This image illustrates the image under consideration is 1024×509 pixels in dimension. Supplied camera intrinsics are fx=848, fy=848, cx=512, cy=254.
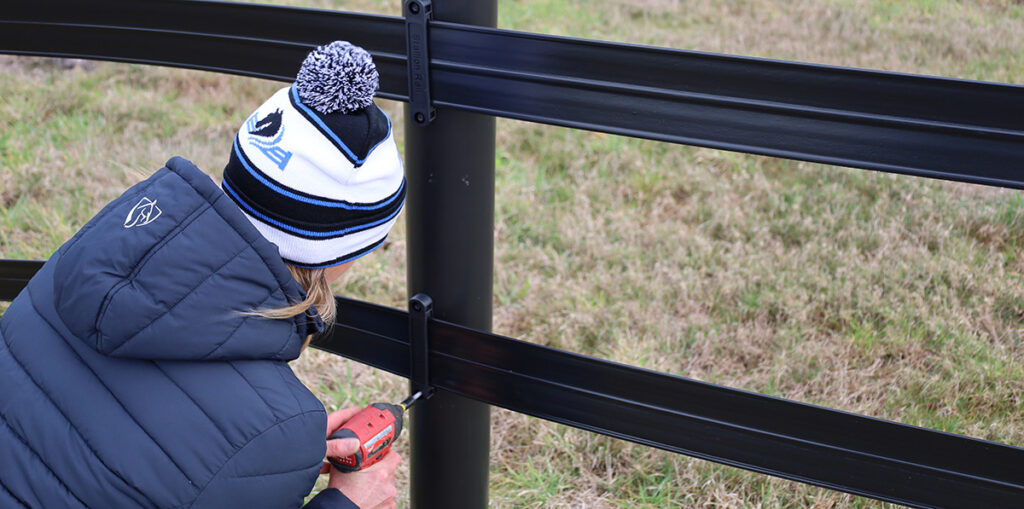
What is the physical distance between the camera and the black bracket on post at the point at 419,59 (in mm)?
1407

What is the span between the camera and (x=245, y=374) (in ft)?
4.37

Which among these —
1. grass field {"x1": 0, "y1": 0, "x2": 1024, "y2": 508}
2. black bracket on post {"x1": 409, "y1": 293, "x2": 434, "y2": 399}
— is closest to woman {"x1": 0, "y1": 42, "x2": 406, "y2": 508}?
black bracket on post {"x1": 409, "y1": 293, "x2": 434, "y2": 399}

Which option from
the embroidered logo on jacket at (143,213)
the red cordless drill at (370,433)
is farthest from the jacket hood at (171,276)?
the red cordless drill at (370,433)

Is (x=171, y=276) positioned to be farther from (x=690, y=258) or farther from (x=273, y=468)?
(x=690, y=258)

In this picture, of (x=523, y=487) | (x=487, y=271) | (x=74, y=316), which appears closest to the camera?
(x=74, y=316)

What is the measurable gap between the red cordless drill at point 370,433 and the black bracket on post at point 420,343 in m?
0.10

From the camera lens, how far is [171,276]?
1229 millimetres

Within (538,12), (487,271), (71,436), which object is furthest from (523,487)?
(538,12)

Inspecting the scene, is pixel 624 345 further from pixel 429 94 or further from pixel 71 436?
pixel 71 436

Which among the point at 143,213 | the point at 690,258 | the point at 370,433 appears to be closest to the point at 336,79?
the point at 143,213

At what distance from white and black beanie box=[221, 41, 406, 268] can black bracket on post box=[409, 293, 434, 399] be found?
0.29 meters

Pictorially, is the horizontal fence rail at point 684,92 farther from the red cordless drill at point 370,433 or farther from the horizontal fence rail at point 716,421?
the red cordless drill at point 370,433

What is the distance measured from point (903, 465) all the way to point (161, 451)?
1.19 m

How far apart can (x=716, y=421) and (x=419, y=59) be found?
2.68ft
